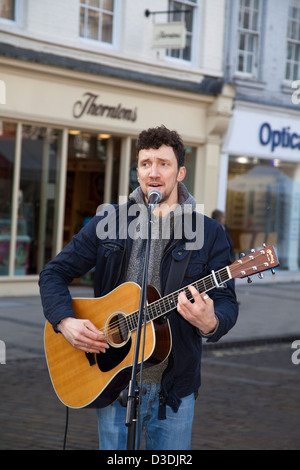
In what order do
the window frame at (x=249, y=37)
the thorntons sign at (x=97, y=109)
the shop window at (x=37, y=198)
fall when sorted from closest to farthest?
the shop window at (x=37, y=198)
the thorntons sign at (x=97, y=109)
the window frame at (x=249, y=37)

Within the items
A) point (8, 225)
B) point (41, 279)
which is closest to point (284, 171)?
point (8, 225)

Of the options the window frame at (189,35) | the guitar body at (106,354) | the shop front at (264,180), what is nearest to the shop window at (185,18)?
the window frame at (189,35)

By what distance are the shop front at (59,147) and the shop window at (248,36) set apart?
1999 mm

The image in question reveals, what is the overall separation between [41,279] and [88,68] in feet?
36.5

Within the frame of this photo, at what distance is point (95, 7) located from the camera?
48.1 feet

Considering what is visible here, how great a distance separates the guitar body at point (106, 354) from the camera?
125 inches

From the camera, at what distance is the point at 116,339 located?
3.35m

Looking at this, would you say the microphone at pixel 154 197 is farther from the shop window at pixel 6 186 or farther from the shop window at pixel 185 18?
the shop window at pixel 185 18

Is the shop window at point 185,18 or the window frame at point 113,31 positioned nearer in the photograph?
the window frame at point 113,31

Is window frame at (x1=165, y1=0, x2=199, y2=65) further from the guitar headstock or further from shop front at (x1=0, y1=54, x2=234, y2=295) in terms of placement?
the guitar headstock

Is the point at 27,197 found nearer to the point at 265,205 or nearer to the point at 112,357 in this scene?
the point at 265,205

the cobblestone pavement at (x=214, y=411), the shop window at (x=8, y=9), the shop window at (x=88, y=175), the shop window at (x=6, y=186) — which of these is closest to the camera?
the cobblestone pavement at (x=214, y=411)
